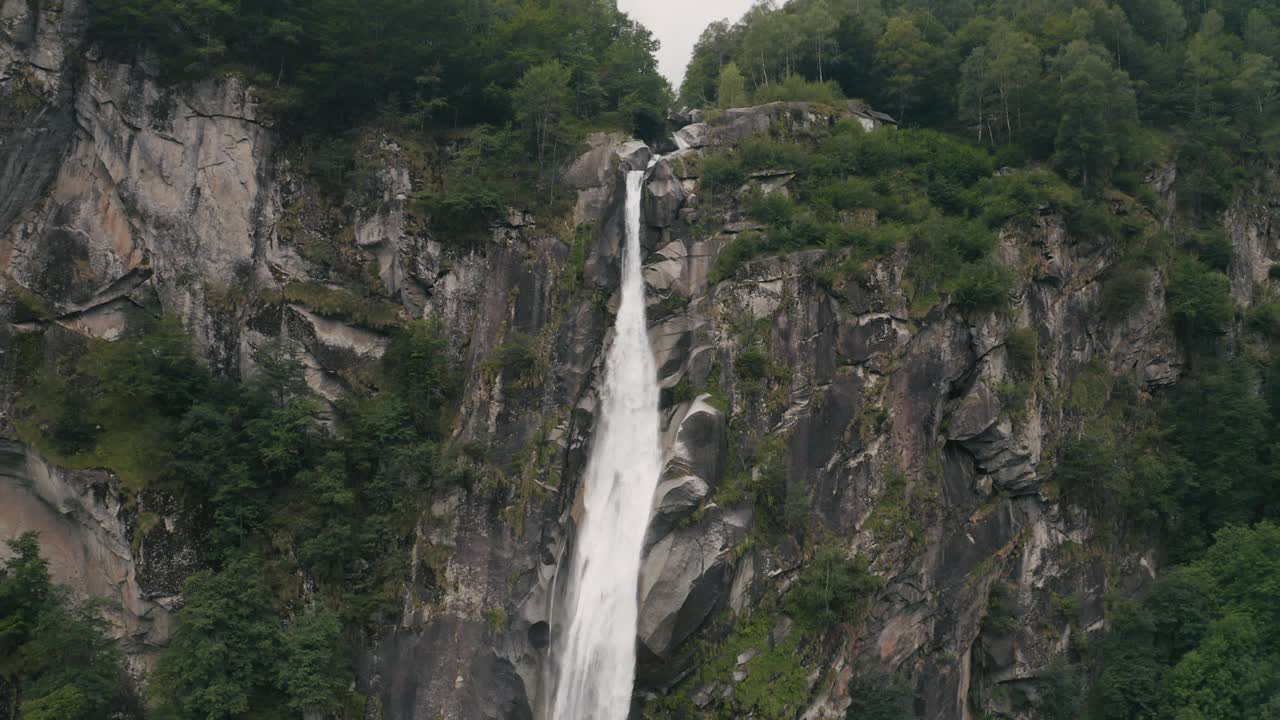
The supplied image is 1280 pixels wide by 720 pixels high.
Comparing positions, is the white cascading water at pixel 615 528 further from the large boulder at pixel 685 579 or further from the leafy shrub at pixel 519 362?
the leafy shrub at pixel 519 362

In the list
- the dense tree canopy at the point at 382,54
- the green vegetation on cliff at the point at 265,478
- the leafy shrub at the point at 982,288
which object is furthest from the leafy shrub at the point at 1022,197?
the green vegetation on cliff at the point at 265,478

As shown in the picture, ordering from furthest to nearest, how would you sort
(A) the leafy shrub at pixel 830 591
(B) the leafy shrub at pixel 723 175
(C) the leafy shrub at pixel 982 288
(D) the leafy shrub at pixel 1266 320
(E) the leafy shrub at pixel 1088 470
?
(D) the leafy shrub at pixel 1266 320 → (B) the leafy shrub at pixel 723 175 → (E) the leafy shrub at pixel 1088 470 → (C) the leafy shrub at pixel 982 288 → (A) the leafy shrub at pixel 830 591

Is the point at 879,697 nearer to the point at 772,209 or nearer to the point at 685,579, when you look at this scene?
the point at 685,579

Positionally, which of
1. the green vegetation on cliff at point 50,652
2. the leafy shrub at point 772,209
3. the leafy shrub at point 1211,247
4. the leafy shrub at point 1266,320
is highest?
the leafy shrub at point 772,209

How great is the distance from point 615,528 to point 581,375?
5341mm

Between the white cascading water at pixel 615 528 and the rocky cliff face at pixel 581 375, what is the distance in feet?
1.93

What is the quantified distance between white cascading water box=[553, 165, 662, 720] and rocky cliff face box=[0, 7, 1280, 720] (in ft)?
1.93

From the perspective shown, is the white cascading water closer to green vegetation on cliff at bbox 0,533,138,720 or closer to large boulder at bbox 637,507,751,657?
large boulder at bbox 637,507,751,657

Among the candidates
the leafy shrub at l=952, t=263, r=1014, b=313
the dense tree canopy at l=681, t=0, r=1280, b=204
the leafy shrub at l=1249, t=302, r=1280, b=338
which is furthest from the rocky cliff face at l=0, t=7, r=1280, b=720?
the dense tree canopy at l=681, t=0, r=1280, b=204

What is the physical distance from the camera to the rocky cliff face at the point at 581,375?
24125mm

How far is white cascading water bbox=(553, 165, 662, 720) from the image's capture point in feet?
75.7

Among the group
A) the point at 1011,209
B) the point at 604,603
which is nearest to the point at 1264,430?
the point at 1011,209

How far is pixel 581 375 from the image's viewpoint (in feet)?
88.8

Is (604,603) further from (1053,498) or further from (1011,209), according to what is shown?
(1011,209)
